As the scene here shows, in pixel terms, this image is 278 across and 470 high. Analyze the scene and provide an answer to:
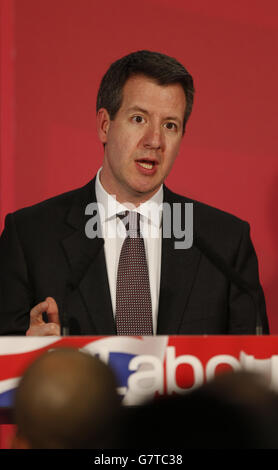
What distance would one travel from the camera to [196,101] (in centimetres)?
244

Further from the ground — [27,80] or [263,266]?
[27,80]

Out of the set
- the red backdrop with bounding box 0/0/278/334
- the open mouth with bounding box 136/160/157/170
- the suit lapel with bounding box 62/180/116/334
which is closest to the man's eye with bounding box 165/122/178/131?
the open mouth with bounding box 136/160/157/170

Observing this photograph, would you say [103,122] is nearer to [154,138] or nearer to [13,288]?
[154,138]

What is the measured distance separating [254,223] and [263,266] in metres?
0.16

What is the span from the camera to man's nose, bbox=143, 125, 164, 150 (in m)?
1.84

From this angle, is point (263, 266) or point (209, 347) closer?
point (209, 347)

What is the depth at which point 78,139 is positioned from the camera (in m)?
2.32

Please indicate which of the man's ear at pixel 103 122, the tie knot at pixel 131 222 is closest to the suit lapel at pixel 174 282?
the tie knot at pixel 131 222

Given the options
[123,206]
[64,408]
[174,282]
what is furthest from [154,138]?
[64,408]

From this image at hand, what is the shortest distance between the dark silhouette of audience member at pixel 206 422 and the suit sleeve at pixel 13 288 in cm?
127

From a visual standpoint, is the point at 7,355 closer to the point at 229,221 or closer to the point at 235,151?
the point at 229,221

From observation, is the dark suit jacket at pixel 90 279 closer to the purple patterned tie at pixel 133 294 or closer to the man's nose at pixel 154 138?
the purple patterned tie at pixel 133 294

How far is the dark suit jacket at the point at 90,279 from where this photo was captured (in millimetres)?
1622
